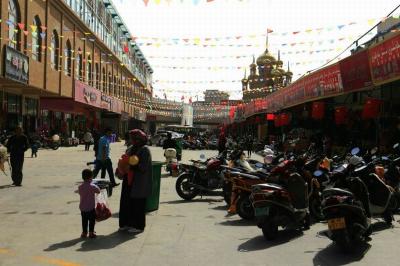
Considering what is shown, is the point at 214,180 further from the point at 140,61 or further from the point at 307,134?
the point at 140,61

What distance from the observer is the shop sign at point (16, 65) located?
24.5 metres

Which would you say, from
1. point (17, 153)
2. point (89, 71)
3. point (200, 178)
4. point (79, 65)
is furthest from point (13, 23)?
point (89, 71)

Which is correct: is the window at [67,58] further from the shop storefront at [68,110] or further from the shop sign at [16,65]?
the shop sign at [16,65]

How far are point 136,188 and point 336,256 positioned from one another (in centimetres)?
309

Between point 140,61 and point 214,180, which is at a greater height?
point 140,61

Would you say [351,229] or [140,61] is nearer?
[351,229]

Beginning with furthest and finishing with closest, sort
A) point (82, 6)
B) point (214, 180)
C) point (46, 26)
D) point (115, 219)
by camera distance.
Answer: point (82, 6)
point (46, 26)
point (214, 180)
point (115, 219)

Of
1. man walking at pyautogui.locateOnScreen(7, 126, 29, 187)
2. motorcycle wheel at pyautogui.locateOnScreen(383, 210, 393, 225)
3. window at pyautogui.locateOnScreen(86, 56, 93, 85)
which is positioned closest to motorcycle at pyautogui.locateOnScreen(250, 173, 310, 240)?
motorcycle wheel at pyautogui.locateOnScreen(383, 210, 393, 225)

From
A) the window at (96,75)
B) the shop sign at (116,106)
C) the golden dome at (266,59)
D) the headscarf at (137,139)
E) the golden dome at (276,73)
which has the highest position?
the golden dome at (266,59)

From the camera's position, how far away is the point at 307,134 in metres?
28.5

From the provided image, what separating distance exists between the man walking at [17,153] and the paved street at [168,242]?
3159 millimetres

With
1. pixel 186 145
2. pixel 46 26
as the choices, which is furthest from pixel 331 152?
pixel 186 145

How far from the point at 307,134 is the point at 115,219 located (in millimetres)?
20818

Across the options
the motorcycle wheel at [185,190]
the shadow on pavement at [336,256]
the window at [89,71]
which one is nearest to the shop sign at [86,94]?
the window at [89,71]
